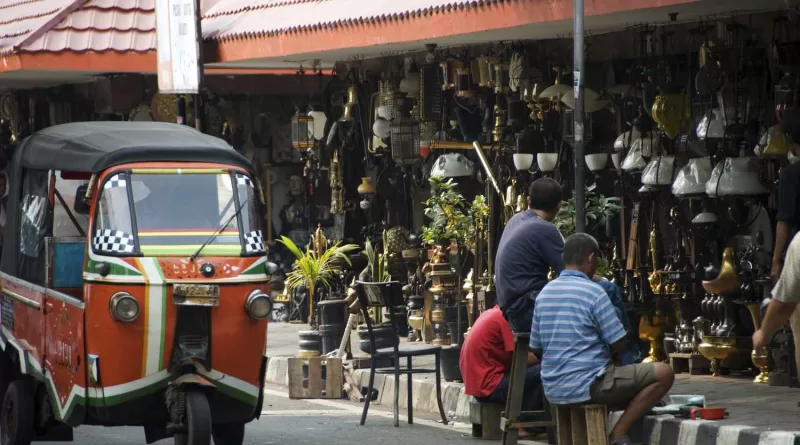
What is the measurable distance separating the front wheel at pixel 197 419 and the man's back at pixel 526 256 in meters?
2.05

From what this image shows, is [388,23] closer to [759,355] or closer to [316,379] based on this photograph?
[316,379]

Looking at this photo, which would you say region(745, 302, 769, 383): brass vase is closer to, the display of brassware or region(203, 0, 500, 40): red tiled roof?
the display of brassware

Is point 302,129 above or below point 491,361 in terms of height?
above

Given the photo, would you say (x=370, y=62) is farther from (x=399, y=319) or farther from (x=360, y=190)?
(x=399, y=319)

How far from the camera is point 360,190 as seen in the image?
730 inches

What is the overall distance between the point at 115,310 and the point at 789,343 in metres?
5.10

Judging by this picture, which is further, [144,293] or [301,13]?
[301,13]

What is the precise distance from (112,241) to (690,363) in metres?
5.38

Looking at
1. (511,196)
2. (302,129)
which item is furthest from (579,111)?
(302,129)

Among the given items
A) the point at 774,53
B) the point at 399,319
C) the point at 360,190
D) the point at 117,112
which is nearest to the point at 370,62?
the point at 360,190

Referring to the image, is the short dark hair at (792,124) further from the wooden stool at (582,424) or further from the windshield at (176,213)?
the windshield at (176,213)

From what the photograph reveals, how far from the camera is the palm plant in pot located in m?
15.2

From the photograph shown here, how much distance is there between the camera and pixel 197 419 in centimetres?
944

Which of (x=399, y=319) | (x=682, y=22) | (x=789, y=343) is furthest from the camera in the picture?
(x=399, y=319)
